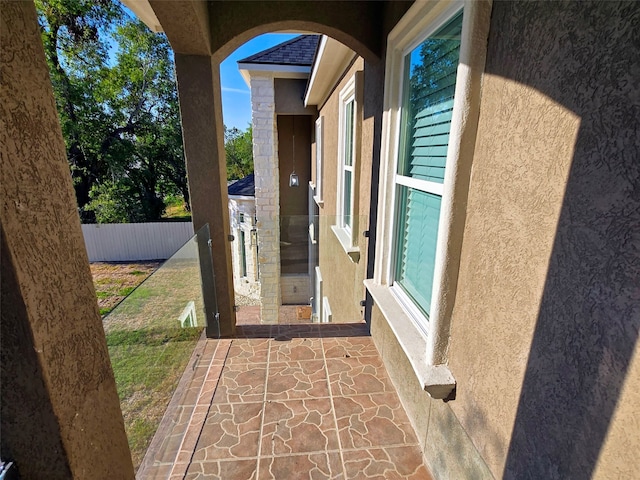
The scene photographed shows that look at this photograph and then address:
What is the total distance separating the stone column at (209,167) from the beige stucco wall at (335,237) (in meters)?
1.58

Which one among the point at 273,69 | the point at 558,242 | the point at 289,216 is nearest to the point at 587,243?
the point at 558,242

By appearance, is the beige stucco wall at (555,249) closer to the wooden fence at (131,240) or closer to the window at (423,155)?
the window at (423,155)

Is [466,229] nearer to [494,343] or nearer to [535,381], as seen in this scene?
[494,343]

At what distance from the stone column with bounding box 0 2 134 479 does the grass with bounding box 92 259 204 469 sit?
36 cm

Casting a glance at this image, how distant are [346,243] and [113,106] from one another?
16602 mm

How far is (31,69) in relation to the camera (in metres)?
0.75

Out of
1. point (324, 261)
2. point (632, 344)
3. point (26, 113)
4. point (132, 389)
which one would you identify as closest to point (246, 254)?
point (324, 261)

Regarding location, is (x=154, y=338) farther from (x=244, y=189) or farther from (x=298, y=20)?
(x=244, y=189)

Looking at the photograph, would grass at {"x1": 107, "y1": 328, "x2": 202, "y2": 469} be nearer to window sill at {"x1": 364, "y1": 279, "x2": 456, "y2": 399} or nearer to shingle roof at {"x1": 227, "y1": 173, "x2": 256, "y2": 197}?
window sill at {"x1": 364, "y1": 279, "x2": 456, "y2": 399}

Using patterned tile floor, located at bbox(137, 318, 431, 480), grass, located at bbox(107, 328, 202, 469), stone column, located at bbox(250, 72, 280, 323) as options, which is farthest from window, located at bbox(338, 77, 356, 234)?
grass, located at bbox(107, 328, 202, 469)

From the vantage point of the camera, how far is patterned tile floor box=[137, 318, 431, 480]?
2.04 m

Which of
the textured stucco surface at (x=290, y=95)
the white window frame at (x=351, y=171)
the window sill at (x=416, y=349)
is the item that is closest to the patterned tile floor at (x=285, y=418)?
the window sill at (x=416, y=349)

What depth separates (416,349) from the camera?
6.50ft

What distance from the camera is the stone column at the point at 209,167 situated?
2.84 m
